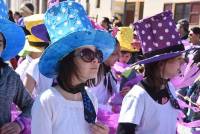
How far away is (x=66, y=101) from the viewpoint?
271 centimetres

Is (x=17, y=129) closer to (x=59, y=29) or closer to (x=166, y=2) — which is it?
(x=59, y=29)

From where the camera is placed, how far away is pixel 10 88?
9.82 ft

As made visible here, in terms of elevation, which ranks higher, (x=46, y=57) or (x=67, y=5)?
(x=67, y=5)

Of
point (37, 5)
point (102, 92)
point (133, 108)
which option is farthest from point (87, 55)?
point (37, 5)

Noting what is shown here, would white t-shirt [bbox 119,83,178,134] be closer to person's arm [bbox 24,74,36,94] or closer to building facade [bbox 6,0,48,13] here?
person's arm [bbox 24,74,36,94]

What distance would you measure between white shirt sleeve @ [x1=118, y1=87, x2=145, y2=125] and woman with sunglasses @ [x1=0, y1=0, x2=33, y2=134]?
0.63 metres

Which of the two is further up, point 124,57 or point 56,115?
point 56,115

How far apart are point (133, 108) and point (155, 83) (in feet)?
0.96

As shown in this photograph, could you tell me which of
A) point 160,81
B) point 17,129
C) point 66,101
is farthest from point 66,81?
point 160,81

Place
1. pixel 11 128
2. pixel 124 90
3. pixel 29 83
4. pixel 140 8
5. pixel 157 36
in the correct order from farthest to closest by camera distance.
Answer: pixel 140 8 < pixel 124 90 < pixel 29 83 < pixel 157 36 < pixel 11 128

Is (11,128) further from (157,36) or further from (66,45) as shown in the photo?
(157,36)

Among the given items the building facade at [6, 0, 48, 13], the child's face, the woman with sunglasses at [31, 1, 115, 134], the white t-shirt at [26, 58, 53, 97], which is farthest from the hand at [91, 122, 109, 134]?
the building facade at [6, 0, 48, 13]

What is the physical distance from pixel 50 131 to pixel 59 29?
0.60 meters

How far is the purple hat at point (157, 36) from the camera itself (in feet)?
10.4
